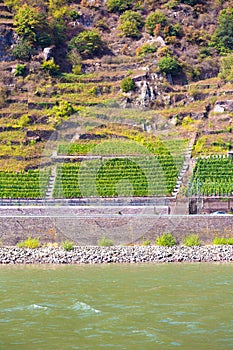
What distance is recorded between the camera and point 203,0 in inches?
2330

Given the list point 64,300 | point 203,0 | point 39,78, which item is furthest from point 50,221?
point 203,0

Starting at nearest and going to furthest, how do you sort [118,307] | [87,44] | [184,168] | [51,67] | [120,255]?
1. [118,307]
2. [120,255]
3. [184,168]
4. [51,67]
5. [87,44]

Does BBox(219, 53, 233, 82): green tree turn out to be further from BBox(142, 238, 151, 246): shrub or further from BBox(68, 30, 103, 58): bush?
BBox(142, 238, 151, 246): shrub

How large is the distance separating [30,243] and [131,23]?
91.4 feet

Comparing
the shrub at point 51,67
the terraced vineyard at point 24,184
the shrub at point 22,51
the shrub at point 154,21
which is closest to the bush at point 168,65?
the shrub at point 154,21

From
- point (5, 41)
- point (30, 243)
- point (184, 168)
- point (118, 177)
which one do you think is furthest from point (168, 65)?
point (30, 243)

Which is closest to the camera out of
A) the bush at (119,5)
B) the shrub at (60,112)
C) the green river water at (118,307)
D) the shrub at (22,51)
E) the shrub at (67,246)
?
the green river water at (118,307)

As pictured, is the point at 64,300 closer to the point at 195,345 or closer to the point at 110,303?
the point at 110,303

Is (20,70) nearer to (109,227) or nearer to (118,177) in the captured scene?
(118,177)

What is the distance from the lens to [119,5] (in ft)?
191

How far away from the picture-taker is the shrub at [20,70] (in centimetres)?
5006

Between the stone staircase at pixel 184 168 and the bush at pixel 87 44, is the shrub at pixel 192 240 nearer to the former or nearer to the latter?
the stone staircase at pixel 184 168

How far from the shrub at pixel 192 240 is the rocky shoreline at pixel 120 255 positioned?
32.2 inches

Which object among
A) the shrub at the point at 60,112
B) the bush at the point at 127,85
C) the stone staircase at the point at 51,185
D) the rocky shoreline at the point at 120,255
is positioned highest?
the bush at the point at 127,85
